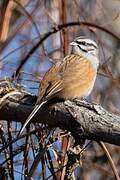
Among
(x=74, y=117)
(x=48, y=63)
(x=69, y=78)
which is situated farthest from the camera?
(x=48, y=63)

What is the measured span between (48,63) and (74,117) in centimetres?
224

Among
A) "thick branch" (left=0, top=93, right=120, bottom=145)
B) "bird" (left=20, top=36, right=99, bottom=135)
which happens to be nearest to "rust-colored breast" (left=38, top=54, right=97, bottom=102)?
"bird" (left=20, top=36, right=99, bottom=135)

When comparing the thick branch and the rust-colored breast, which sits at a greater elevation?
the rust-colored breast

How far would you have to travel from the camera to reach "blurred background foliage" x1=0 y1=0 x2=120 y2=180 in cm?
353

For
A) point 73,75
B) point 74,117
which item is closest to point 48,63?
point 73,75

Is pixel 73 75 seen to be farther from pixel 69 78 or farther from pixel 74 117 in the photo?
pixel 74 117

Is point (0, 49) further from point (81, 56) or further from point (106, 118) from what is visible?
point (106, 118)

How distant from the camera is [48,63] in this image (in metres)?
5.63

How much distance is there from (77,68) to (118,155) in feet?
7.49

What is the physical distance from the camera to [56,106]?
11.9 ft

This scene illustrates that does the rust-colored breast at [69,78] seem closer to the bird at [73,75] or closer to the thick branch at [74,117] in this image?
the bird at [73,75]

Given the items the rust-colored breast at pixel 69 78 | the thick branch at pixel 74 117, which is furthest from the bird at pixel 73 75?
the thick branch at pixel 74 117

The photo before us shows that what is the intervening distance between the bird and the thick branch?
0.24 m

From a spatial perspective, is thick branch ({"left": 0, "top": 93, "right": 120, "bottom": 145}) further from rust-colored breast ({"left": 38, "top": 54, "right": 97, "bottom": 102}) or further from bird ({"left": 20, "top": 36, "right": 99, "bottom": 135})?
rust-colored breast ({"left": 38, "top": 54, "right": 97, "bottom": 102})
